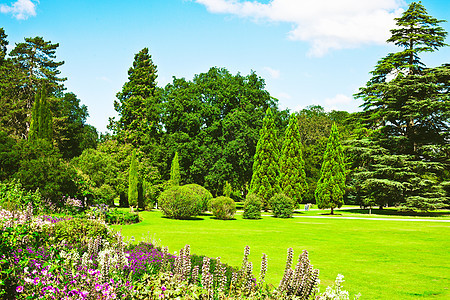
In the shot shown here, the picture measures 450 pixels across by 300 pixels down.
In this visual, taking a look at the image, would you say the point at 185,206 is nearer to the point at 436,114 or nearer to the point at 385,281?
the point at 385,281

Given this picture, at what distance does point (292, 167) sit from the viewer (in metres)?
33.9

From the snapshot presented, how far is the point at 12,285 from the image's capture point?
13.1 feet

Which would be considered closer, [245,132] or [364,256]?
[364,256]

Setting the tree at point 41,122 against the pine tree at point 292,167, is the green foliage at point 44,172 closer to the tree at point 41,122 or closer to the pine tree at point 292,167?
the tree at point 41,122

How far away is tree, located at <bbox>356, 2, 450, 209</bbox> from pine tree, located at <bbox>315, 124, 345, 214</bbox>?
113 inches

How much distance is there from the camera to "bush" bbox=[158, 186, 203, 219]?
21.6 m

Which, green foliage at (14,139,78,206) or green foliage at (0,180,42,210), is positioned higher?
green foliage at (14,139,78,206)

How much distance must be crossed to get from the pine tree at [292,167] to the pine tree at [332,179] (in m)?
2.37

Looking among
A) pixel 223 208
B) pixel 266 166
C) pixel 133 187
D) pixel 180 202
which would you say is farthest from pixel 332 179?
pixel 133 187

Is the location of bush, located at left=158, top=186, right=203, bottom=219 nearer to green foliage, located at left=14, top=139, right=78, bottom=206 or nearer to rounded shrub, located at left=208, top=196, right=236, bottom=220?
rounded shrub, located at left=208, top=196, right=236, bottom=220

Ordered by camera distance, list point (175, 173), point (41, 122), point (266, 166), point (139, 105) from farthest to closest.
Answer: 1. point (139, 105)
2. point (175, 173)
3. point (266, 166)
4. point (41, 122)

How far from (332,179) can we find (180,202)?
16.7m

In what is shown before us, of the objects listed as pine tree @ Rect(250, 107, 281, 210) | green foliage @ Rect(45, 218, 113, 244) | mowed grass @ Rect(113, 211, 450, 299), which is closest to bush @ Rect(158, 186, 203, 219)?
mowed grass @ Rect(113, 211, 450, 299)

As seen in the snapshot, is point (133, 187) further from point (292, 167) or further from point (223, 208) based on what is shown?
point (292, 167)
